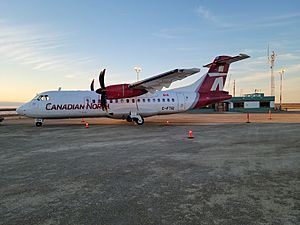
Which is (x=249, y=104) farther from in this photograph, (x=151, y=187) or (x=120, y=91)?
(x=151, y=187)

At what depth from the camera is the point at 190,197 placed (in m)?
4.23

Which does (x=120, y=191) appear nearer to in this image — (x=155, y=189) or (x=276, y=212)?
(x=155, y=189)

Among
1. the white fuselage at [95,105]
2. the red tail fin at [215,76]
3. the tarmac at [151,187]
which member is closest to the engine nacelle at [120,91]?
the white fuselage at [95,105]

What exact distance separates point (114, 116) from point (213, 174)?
1567 centimetres

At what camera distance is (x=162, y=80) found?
18688 mm

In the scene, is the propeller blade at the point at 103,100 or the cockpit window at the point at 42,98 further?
the cockpit window at the point at 42,98

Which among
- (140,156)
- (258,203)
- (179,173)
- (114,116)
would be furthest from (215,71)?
(258,203)

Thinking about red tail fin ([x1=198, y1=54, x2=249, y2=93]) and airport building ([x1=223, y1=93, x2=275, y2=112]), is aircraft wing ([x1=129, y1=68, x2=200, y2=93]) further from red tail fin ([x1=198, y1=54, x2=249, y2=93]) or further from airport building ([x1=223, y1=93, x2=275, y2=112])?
airport building ([x1=223, y1=93, x2=275, y2=112])

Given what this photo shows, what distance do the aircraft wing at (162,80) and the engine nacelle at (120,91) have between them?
0.46 meters

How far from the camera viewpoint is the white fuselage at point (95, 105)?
62.9ft

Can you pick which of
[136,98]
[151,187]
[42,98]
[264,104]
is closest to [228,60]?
[136,98]

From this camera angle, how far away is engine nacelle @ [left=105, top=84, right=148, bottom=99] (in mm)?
19250

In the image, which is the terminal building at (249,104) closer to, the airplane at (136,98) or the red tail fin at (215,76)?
the red tail fin at (215,76)

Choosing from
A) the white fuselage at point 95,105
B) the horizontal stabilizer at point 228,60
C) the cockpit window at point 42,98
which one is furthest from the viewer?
the cockpit window at point 42,98
